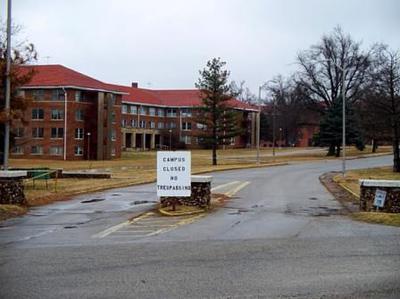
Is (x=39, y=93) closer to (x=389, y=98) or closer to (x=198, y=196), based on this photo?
(x=389, y=98)

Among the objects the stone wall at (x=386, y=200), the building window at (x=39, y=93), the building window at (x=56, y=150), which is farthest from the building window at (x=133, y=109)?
the stone wall at (x=386, y=200)

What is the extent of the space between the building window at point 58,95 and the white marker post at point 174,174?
5934cm

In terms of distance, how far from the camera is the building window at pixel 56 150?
77875 millimetres

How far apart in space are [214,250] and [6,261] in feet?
11.9

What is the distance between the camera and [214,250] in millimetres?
11945

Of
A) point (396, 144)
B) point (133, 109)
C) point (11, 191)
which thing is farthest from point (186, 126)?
point (11, 191)

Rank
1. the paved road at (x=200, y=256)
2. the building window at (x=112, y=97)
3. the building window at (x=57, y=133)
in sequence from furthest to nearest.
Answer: the building window at (x=112, y=97) < the building window at (x=57, y=133) < the paved road at (x=200, y=256)

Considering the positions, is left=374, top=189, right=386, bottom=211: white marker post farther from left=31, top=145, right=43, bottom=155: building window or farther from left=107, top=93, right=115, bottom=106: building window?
left=31, top=145, right=43, bottom=155: building window

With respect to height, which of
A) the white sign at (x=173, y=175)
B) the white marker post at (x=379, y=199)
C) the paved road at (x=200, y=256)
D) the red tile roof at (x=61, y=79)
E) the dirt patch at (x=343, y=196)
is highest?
the red tile roof at (x=61, y=79)

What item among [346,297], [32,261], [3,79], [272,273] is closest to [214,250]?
[272,273]

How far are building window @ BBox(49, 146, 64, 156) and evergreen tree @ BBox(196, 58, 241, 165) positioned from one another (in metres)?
20.8

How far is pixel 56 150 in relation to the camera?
78.2 metres

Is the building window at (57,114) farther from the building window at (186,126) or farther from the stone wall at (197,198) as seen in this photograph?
the stone wall at (197,198)

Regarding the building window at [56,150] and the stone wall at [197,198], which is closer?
the stone wall at [197,198]
